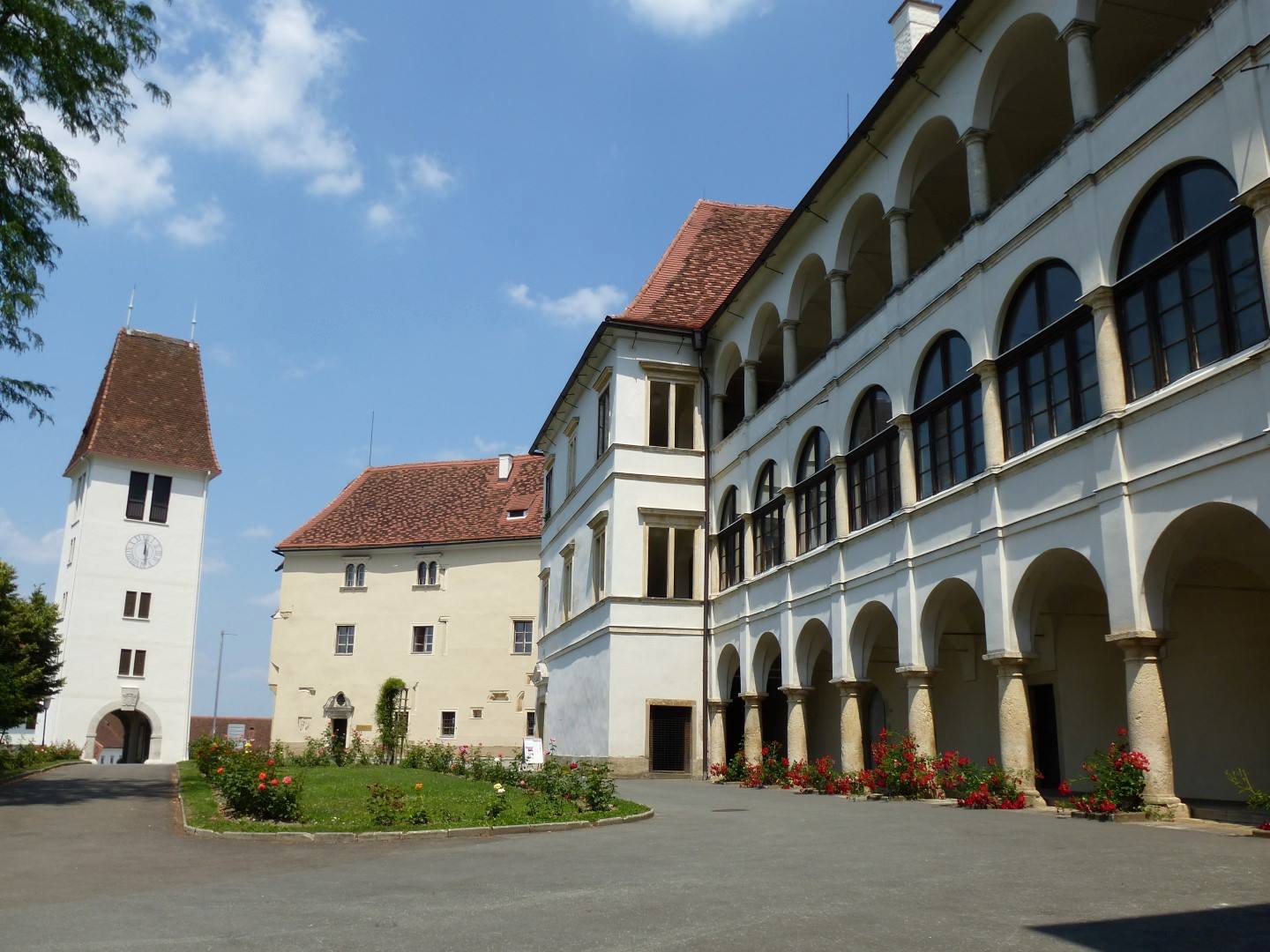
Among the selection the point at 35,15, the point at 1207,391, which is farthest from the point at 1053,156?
the point at 35,15

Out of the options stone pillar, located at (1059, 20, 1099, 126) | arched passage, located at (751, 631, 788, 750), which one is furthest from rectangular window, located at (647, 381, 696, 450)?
stone pillar, located at (1059, 20, 1099, 126)

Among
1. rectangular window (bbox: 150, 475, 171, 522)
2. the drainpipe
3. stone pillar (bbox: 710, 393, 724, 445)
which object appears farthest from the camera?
rectangular window (bbox: 150, 475, 171, 522)

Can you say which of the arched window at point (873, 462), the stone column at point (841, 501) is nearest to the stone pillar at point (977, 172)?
the arched window at point (873, 462)

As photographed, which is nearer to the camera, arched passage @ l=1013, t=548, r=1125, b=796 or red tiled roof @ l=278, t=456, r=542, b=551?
arched passage @ l=1013, t=548, r=1125, b=796

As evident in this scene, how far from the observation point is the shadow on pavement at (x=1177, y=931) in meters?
6.18

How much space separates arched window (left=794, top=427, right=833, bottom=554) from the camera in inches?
969

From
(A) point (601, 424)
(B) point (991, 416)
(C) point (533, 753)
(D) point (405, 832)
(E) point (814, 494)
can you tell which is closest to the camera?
(D) point (405, 832)

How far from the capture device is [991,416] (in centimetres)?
1798

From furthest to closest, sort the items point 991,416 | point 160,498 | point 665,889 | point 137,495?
point 160,498, point 137,495, point 991,416, point 665,889

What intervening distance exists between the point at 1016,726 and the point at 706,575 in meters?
15.9

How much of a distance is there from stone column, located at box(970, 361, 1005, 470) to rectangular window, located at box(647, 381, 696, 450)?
15.5 metres

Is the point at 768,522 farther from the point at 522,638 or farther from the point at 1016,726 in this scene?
the point at 522,638

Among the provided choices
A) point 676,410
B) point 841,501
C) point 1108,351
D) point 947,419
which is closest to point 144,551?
point 676,410

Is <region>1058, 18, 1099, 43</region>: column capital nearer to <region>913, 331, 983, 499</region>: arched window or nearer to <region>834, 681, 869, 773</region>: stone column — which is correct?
<region>913, 331, 983, 499</region>: arched window
